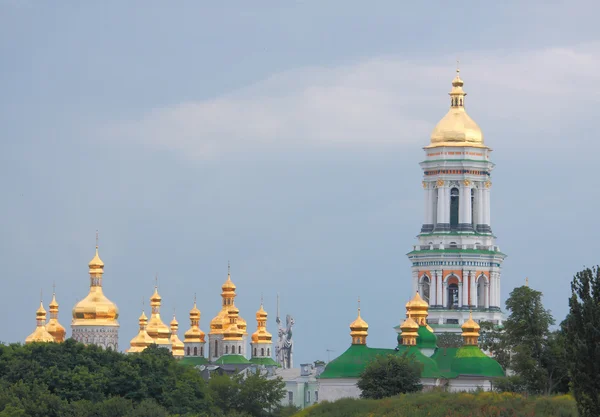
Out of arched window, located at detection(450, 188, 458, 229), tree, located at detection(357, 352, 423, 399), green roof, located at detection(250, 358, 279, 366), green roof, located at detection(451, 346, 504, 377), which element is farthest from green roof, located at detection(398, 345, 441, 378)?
green roof, located at detection(250, 358, 279, 366)

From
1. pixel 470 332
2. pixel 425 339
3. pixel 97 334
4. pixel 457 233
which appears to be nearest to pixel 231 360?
pixel 97 334

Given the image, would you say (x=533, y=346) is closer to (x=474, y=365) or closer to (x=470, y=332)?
(x=474, y=365)

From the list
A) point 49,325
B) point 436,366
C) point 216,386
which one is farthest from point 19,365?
point 49,325

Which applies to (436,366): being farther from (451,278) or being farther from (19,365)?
(451,278)

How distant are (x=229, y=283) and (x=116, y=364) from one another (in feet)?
125

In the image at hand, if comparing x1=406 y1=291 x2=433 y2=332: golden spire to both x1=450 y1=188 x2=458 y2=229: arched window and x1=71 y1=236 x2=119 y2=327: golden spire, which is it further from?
x1=71 y1=236 x2=119 y2=327: golden spire

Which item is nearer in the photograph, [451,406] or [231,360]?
[451,406]

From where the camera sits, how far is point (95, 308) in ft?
352

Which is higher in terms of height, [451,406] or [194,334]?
[194,334]

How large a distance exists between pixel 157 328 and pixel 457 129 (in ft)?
75.3

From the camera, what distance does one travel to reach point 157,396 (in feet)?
234

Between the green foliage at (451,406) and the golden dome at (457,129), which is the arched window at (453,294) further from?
the green foliage at (451,406)

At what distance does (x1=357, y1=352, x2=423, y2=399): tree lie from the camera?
237ft

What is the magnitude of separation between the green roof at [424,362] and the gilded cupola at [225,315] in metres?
29.7
